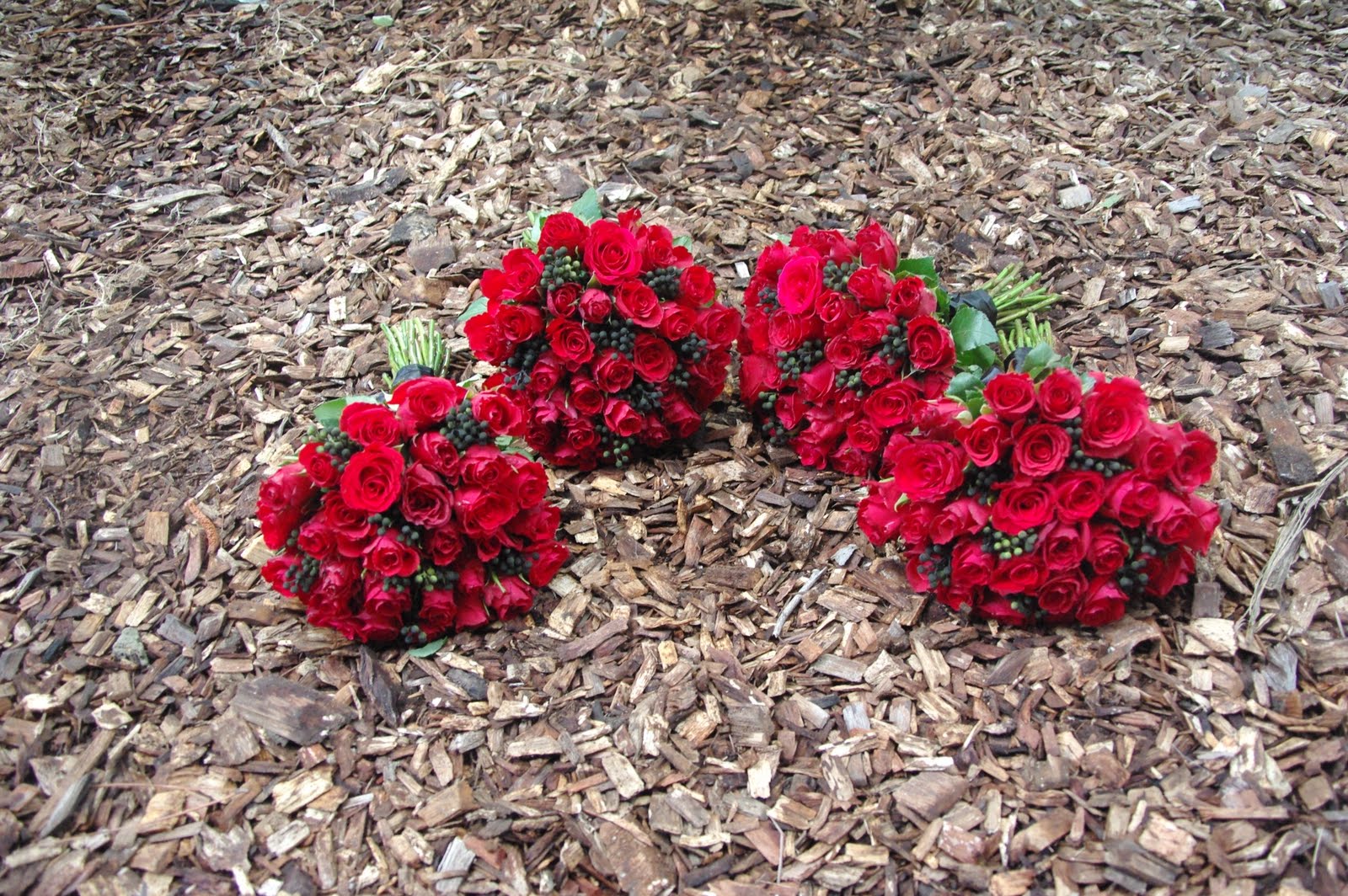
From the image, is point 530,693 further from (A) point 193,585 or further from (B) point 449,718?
(A) point 193,585

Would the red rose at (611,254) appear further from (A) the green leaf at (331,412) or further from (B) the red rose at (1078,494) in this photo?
(B) the red rose at (1078,494)

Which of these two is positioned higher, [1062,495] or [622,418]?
[1062,495]

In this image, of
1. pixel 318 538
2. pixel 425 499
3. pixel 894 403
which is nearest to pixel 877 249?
pixel 894 403

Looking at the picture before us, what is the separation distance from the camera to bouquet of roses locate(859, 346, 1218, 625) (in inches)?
90.4

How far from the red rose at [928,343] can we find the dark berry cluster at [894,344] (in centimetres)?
4

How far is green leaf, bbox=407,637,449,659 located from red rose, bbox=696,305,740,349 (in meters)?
1.07

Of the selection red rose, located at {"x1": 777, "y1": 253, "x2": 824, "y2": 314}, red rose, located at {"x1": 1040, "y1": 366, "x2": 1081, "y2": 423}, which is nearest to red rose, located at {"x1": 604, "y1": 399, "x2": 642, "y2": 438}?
red rose, located at {"x1": 777, "y1": 253, "x2": 824, "y2": 314}

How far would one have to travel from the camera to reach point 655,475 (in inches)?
121

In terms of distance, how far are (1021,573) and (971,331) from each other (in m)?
0.76

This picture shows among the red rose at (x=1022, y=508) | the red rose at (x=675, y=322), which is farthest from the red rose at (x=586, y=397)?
the red rose at (x=1022, y=508)

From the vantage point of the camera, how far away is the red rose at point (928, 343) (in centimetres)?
268

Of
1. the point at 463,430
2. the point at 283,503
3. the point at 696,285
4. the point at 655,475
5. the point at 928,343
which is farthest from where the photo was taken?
the point at 655,475

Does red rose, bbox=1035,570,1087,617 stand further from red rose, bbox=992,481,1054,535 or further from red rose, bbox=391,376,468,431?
red rose, bbox=391,376,468,431

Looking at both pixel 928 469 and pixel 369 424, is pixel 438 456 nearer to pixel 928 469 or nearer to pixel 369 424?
Answer: pixel 369 424
